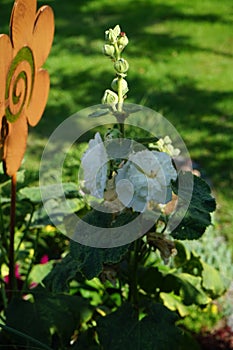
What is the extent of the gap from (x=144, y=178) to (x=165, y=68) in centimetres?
426

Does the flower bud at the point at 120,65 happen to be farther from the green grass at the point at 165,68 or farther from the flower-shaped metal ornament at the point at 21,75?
the green grass at the point at 165,68

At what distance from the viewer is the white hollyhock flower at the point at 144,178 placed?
1.73 metres

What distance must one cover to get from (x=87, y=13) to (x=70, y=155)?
12.4ft

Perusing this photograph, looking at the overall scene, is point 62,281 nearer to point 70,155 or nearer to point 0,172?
point 0,172

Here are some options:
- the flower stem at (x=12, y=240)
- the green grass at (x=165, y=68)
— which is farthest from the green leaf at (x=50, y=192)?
the green grass at (x=165, y=68)

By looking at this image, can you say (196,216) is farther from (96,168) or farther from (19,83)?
(19,83)

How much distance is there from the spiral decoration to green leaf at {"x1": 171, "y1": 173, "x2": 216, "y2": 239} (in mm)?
584

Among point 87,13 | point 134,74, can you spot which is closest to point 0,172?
point 134,74

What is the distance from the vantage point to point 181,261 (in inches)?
99.7

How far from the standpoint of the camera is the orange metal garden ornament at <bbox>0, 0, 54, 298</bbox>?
6.39ft

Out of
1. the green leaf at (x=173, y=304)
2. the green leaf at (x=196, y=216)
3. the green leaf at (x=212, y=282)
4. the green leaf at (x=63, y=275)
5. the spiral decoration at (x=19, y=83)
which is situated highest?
the spiral decoration at (x=19, y=83)

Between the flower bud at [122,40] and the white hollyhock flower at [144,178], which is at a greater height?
the flower bud at [122,40]

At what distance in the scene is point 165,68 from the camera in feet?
19.2

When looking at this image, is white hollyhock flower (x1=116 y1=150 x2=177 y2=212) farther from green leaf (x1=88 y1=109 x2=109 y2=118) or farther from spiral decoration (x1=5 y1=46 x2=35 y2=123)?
spiral decoration (x1=5 y1=46 x2=35 y2=123)
